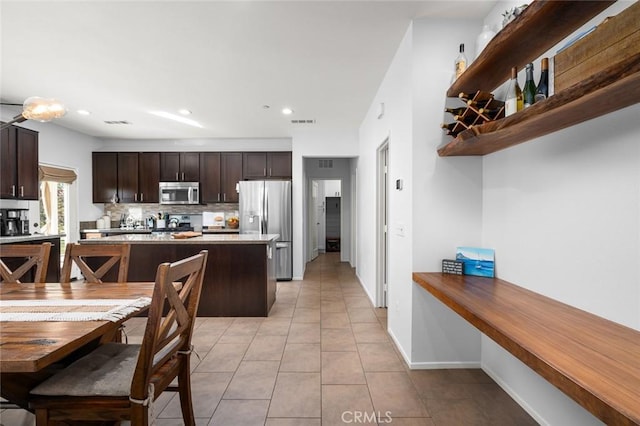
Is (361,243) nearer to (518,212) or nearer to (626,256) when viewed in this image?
(518,212)

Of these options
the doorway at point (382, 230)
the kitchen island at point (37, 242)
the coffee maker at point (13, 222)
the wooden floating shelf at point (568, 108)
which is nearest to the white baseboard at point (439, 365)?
the doorway at point (382, 230)

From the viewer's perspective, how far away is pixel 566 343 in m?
1.09

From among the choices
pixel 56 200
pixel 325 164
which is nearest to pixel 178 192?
pixel 56 200

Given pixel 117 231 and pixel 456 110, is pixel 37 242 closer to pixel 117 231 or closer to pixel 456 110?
pixel 117 231

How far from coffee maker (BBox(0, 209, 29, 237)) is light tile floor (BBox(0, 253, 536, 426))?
7.24 feet

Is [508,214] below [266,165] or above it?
below

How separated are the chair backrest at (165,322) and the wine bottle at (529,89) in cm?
197

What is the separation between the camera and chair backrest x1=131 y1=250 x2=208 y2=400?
1195 mm

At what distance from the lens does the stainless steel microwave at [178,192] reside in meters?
5.79

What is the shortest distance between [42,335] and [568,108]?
2307 millimetres

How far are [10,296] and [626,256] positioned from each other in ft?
10.2

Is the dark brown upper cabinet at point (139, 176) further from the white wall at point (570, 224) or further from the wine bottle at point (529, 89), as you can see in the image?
the wine bottle at point (529, 89)

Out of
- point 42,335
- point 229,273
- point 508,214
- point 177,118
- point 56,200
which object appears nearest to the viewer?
point 42,335

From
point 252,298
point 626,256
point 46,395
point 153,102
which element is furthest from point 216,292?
point 626,256
